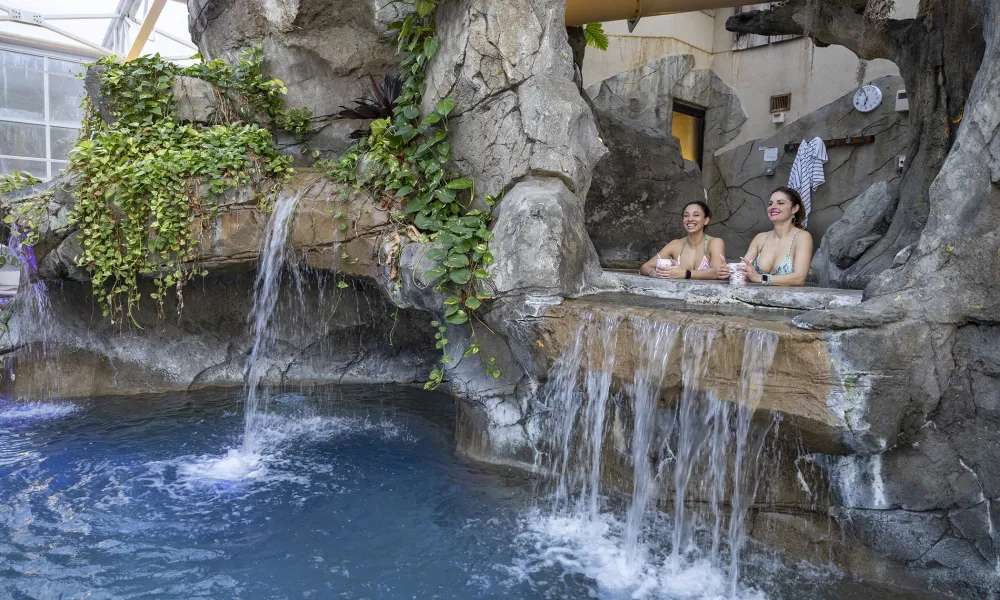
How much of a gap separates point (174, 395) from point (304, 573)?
11.8ft

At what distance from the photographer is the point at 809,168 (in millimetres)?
9555

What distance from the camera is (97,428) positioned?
205 inches

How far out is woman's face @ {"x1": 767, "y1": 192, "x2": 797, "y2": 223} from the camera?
192 inches

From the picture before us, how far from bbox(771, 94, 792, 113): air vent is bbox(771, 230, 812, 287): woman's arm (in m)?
6.30

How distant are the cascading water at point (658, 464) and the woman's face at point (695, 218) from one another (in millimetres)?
2074

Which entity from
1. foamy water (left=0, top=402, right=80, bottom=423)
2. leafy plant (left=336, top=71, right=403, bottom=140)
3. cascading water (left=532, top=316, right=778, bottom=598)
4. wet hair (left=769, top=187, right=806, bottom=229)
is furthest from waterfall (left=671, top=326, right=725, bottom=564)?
foamy water (left=0, top=402, right=80, bottom=423)

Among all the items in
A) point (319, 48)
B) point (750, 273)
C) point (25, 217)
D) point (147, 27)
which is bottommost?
point (750, 273)

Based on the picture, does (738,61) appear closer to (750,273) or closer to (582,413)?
(750,273)

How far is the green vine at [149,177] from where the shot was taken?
17.0ft

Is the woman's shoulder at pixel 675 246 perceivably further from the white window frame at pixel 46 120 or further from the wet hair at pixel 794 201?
the white window frame at pixel 46 120

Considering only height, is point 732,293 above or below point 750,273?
below

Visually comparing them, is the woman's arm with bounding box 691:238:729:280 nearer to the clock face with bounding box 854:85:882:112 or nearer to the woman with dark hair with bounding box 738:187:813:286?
the woman with dark hair with bounding box 738:187:813:286

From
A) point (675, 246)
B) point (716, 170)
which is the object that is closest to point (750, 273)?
point (675, 246)

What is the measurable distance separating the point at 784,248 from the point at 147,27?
36.3 feet
